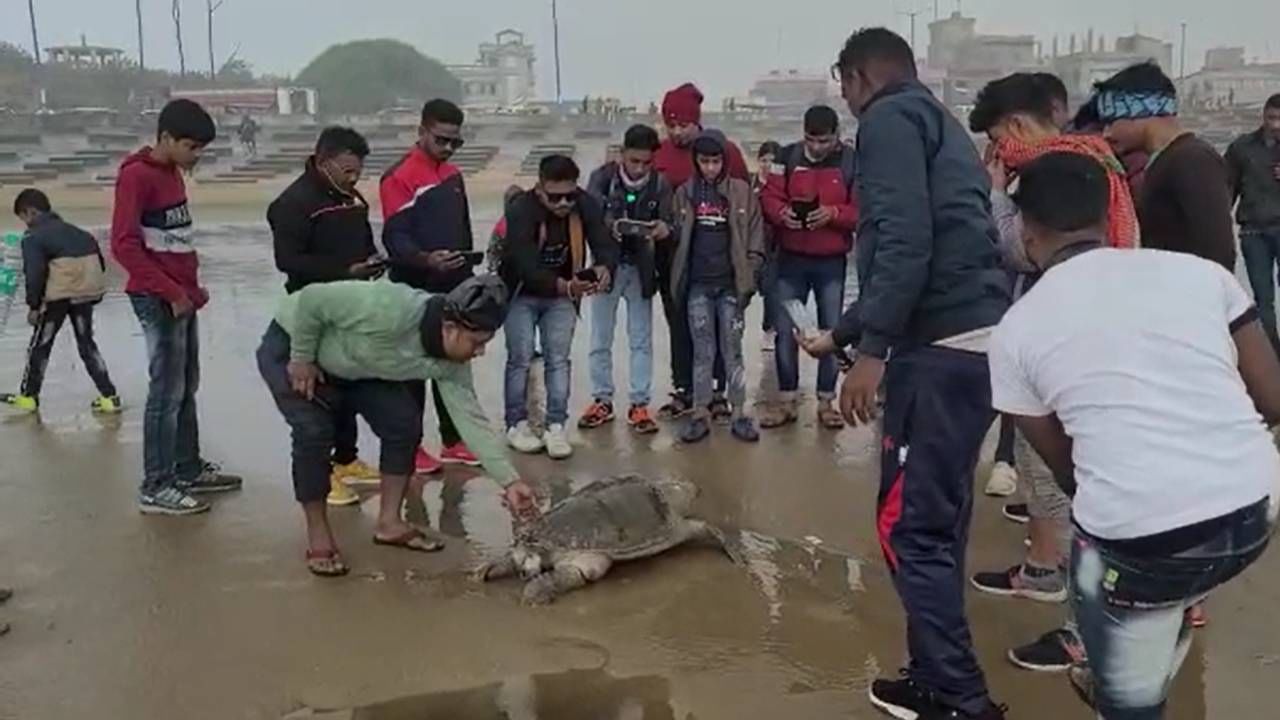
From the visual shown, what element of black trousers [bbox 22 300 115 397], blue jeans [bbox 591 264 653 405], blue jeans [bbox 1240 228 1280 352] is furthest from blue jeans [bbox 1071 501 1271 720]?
black trousers [bbox 22 300 115 397]

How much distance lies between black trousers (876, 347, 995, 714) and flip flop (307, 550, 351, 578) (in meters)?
2.38

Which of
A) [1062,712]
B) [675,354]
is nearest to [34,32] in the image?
[675,354]

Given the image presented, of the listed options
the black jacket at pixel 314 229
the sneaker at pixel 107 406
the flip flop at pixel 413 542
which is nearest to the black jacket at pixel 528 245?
the black jacket at pixel 314 229

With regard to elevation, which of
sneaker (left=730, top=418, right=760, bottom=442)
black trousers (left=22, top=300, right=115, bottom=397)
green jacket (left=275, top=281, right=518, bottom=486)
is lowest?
sneaker (left=730, top=418, right=760, bottom=442)

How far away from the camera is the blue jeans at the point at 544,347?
654cm

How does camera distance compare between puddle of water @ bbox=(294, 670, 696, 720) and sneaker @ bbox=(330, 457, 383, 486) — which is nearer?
puddle of water @ bbox=(294, 670, 696, 720)

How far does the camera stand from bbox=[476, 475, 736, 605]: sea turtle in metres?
4.71

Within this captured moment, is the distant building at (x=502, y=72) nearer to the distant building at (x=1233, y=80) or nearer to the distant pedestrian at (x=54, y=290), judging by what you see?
the distant building at (x=1233, y=80)

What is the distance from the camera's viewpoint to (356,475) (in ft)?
20.2

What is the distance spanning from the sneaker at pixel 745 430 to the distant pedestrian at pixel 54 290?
3917 millimetres

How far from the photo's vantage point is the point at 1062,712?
368cm

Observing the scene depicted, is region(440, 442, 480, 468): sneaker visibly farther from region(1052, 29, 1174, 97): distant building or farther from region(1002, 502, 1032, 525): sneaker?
Result: region(1052, 29, 1174, 97): distant building

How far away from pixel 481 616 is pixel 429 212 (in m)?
2.43

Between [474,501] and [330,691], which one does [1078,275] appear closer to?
[330,691]
